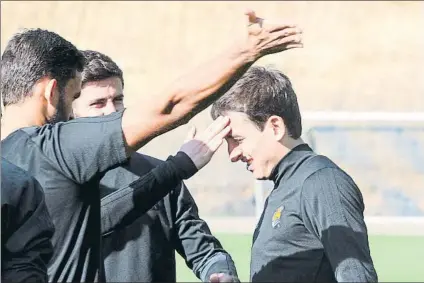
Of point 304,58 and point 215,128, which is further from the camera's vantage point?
point 304,58

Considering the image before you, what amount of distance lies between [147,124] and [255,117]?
2.85 feet

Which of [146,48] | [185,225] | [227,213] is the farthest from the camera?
[146,48]

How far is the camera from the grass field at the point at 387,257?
9148mm

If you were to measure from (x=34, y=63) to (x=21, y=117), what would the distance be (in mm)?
197

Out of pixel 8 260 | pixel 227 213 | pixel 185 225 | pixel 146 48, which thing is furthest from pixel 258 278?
pixel 146 48

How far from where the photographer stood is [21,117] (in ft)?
12.8

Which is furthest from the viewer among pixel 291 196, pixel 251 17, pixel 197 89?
pixel 291 196

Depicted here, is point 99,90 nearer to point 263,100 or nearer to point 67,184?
point 263,100

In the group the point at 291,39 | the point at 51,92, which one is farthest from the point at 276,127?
the point at 291,39

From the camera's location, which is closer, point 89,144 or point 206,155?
point 89,144

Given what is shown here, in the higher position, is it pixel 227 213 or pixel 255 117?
pixel 255 117

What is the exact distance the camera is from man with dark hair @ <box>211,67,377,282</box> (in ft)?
12.4

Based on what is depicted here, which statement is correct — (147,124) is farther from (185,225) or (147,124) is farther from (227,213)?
(227,213)

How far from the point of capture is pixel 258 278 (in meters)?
4.13
